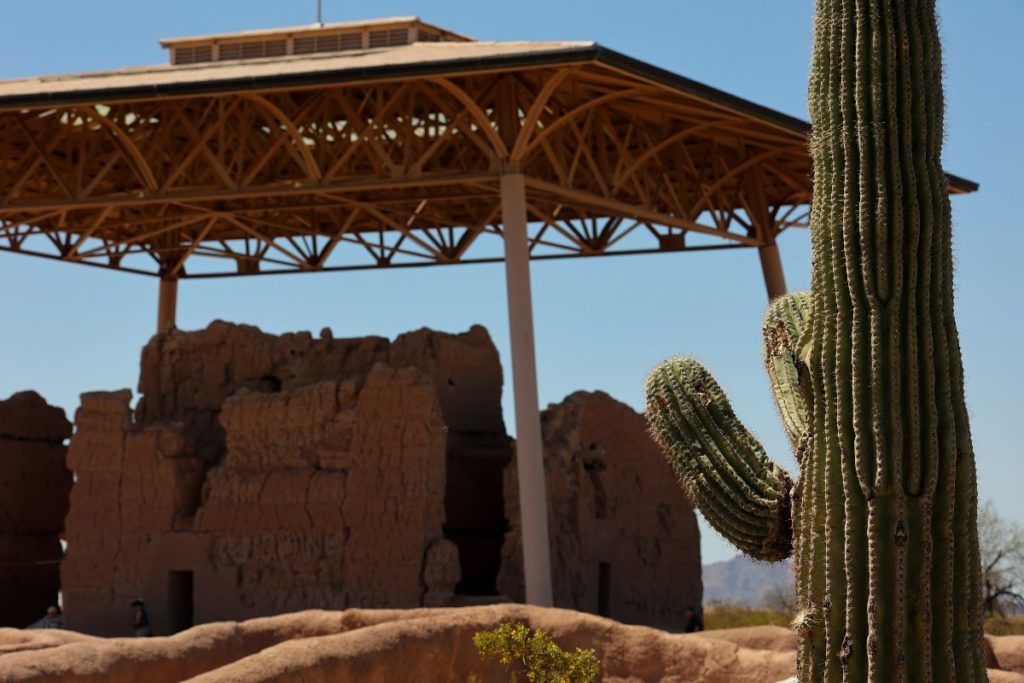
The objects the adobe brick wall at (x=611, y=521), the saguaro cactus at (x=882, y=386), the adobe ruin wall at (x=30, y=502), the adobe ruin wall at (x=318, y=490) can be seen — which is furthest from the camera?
the adobe ruin wall at (x=30, y=502)

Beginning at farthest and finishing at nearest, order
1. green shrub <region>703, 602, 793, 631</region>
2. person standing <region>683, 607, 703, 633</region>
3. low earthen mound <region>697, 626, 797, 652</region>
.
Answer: green shrub <region>703, 602, 793, 631</region>, person standing <region>683, 607, 703, 633</region>, low earthen mound <region>697, 626, 797, 652</region>

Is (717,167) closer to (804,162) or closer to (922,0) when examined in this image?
(804,162)

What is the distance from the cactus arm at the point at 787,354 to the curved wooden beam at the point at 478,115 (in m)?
10.7

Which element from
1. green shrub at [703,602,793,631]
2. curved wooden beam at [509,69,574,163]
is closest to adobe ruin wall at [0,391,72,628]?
curved wooden beam at [509,69,574,163]

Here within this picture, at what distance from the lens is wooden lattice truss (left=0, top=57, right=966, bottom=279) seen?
24.8 meters

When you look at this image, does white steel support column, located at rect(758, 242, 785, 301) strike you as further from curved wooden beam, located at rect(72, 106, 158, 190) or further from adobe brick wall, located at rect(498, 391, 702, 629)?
curved wooden beam, located at rect(72, 106, 158, 190)

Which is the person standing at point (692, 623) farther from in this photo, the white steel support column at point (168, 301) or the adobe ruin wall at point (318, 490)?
the white steel support column at point (168, 301)

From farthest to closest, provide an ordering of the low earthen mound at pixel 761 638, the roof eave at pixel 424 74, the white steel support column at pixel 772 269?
1. the white steel support column at pixel 772 269
2. the roof eave at pixel 424 74
3. the low earthen mound at pixel 761 638

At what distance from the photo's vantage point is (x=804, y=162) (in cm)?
2931

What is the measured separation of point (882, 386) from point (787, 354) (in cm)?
273

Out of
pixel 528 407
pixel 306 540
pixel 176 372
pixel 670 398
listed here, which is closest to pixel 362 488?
pixel 306 540

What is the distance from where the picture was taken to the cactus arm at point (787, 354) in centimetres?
1234

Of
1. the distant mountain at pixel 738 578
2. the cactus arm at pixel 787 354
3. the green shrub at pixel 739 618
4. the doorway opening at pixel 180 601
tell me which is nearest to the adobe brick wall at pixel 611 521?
the green shrub at pixel 739 618

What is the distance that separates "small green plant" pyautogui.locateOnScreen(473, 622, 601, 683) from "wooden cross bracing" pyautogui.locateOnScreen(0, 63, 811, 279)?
9.41 metres
